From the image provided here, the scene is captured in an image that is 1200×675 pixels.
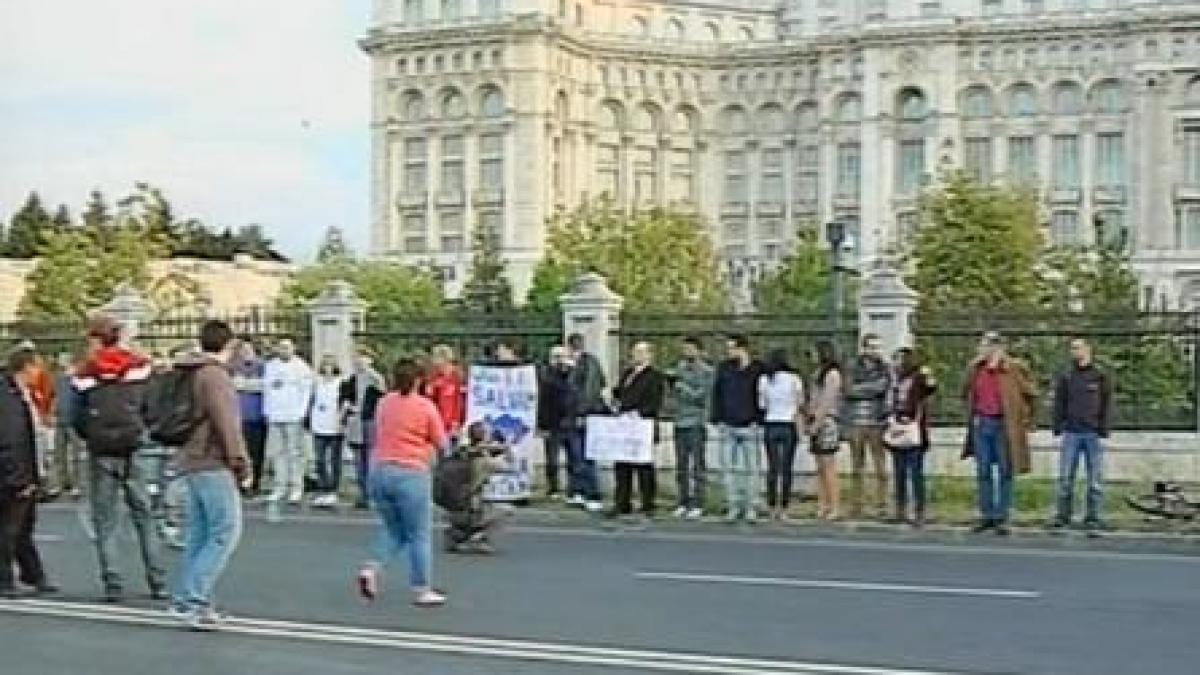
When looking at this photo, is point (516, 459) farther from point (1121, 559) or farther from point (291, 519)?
point (1121, 559)

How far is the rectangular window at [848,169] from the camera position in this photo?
5113 inches

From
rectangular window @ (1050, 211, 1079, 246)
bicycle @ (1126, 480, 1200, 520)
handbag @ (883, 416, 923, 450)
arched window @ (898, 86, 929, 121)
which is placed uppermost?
arched window @ (898, 86, 929, 121)

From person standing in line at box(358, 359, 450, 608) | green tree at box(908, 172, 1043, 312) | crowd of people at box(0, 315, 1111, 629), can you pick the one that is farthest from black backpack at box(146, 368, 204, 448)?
green tree at box(908, 172, 1043, 312)

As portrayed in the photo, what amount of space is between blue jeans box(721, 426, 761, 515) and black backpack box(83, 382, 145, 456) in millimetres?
10789

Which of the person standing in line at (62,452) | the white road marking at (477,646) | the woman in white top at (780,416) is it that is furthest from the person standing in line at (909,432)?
the white road marking at (477,646)

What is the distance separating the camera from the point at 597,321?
32281 millimetres

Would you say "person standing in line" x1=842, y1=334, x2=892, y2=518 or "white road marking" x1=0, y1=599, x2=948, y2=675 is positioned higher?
"person standing in line" x1=842, y1=334, x2=892, y2=518

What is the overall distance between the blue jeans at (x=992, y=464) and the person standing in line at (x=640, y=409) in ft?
13.6

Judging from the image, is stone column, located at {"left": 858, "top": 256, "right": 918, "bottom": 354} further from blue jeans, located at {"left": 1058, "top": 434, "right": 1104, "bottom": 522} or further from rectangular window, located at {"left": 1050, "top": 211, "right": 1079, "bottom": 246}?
rectangular window, located at {"left": 1050, "top": 211, "right": 1079, "bottom": 246}

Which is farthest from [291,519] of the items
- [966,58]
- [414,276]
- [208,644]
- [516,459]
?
[966,58]

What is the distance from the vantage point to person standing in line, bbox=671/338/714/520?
27.4 meters

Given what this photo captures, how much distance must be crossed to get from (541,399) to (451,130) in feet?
350

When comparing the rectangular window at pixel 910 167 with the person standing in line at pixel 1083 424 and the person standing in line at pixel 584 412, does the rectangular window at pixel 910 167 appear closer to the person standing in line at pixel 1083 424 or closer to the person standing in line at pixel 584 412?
the person standing in line at pixel 584 412

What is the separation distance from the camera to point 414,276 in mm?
111438
